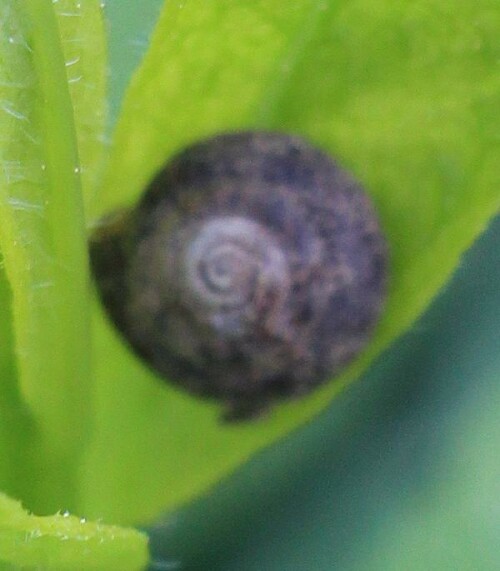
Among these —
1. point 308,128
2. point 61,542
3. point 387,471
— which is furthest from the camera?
point 387,471

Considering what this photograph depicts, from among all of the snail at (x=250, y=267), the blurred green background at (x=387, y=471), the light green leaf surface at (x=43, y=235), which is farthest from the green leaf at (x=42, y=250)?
the blurred green background at (x=387, y=471)

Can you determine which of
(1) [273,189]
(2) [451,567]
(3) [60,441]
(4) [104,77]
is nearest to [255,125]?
(1) [273,189]

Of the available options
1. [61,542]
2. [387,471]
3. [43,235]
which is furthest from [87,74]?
[387,471]

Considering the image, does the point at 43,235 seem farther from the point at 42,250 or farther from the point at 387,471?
the point at 387,471

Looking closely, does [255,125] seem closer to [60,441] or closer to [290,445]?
[60,441]

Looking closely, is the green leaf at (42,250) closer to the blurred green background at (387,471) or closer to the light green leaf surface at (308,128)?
the light green leaf surface at (308,128)
